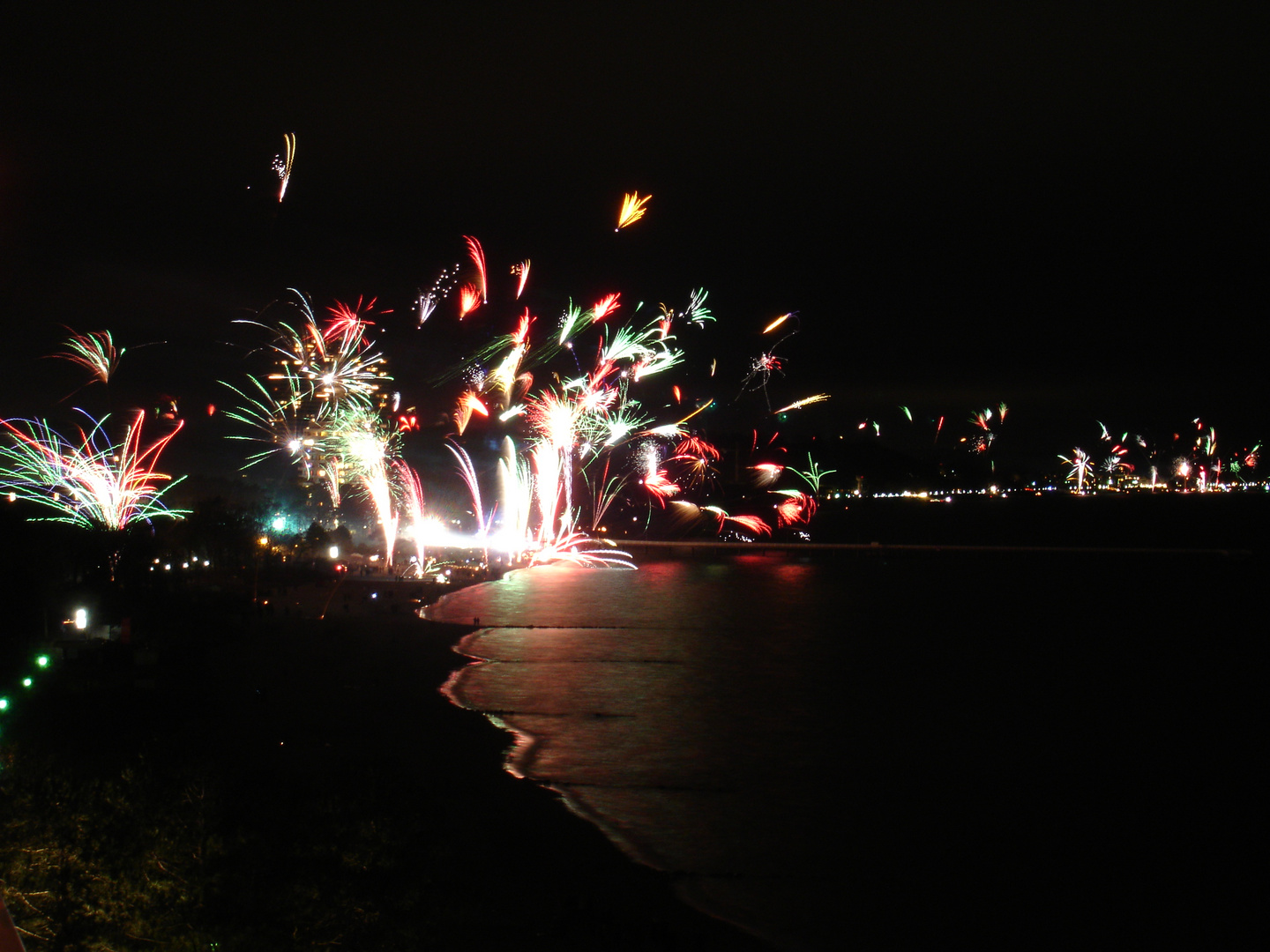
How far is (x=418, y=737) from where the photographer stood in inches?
401

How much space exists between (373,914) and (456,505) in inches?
1505

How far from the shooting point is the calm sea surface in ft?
23.0

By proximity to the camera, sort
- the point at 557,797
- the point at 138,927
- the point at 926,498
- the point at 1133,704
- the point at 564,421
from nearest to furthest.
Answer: the point at 138,927
the point at 557,797
the point at 1133,704
the point at 564,421
the point at 926,498

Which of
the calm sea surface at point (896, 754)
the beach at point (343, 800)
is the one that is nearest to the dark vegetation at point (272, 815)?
the beach at point (343, 800)

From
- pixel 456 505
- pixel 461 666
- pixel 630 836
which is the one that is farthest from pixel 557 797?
pixel 456 505

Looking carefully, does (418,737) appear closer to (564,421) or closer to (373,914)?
(373,914)

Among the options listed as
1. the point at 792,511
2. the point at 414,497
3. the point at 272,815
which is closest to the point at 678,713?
the point at 272,815

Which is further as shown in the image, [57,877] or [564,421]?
[564,421]

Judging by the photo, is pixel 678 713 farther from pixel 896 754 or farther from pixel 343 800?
pixel 343 800

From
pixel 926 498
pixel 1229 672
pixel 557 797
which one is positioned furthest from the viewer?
pixel 926 498

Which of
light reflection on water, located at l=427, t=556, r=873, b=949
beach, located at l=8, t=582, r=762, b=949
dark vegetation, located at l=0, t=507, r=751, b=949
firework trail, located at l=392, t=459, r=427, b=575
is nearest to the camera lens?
dark vegetation, located at l=0, t=507, r=751, b=949

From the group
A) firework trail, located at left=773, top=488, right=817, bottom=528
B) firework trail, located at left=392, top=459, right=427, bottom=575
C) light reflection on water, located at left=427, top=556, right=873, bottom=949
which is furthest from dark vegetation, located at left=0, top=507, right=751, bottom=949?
firework trail, located at left=773, top=488, right=817, bottom=528

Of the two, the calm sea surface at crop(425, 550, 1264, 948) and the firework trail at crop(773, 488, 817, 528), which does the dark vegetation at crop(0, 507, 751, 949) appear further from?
the firework trail at crop(773, 488, 817, 528)

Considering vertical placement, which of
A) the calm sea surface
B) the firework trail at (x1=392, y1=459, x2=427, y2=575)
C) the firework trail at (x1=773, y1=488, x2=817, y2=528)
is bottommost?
the calm sea surface
